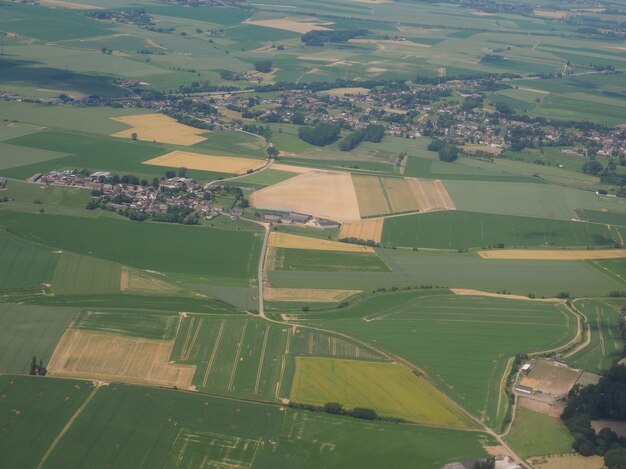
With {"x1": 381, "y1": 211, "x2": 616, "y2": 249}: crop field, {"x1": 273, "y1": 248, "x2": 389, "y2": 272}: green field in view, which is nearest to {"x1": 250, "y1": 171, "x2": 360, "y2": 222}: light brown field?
{"x1": 381, "y1": 211, "x2": 616, "y2": 249}: crop field

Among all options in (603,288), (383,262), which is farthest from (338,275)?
Answer: (603,288)

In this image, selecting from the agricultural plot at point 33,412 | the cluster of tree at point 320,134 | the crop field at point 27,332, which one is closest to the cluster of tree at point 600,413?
the agricultural plot at point 33,412

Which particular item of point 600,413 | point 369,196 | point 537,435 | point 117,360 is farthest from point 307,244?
point 600,413

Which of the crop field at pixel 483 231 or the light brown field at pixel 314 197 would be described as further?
the light brown field at pixel 314 197

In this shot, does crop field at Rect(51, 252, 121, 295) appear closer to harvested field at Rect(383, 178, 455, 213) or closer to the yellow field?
the yellow field

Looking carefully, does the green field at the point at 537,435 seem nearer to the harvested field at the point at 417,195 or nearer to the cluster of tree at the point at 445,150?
the harvested field at the point at 417,195

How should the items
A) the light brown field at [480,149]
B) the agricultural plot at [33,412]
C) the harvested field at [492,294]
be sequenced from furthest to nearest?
the light brown field at [480,149] → the harvested field at [492,294] → the agricultural plot at [33,412]
